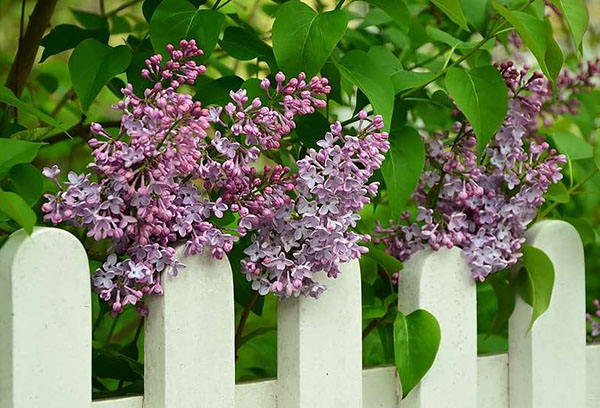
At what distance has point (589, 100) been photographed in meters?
1.64

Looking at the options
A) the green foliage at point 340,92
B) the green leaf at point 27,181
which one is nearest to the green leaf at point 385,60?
the green foliage at point 340,92

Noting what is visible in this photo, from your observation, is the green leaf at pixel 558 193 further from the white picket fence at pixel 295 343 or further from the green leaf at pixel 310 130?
the green leaf at pixel 310 130

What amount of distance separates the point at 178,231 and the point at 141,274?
0.06m

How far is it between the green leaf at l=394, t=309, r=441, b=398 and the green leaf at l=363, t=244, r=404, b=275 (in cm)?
7

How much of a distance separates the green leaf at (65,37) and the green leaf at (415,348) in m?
0.52

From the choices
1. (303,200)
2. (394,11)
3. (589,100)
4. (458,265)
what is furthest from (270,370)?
(589,100)

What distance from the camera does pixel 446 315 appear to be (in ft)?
3.85

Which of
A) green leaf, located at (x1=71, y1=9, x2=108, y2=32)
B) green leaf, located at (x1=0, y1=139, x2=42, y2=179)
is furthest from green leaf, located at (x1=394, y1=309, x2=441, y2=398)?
green leaf, located at (x1=71, y1=9, x2=108, y2=32)

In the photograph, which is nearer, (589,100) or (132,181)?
(132,181)

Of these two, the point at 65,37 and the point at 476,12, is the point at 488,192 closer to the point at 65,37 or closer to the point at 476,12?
the point at 476,12

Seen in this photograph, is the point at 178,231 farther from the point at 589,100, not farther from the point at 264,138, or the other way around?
the point at 589,100

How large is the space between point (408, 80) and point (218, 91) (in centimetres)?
22

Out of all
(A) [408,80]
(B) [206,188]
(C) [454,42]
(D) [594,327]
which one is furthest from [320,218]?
(D) [594,327]

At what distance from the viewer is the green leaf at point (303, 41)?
0.97m
